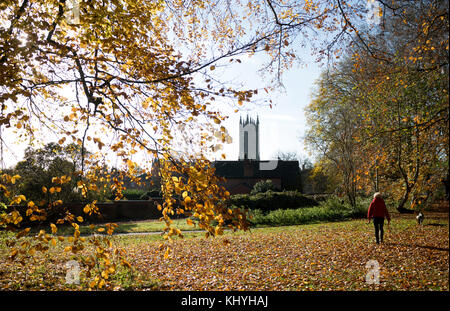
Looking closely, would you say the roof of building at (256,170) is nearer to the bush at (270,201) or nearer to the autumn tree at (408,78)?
the bush at (270,201)

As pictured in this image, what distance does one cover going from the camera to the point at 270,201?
1991 centimetres

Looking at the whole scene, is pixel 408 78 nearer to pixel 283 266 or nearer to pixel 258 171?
pixel 283 266

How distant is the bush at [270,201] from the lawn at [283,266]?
8.53 metres

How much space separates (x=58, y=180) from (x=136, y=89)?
2.08 metres

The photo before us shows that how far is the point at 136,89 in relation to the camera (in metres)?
5.44

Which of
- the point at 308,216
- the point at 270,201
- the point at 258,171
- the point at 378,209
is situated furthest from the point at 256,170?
the point at 378,209

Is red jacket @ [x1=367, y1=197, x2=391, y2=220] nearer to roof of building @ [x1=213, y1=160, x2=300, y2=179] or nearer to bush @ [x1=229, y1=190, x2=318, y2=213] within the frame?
bush @ [x1=229, y1=190, x2=318, y2=213]

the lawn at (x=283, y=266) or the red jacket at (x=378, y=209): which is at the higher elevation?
the red jacket at (x=378, y=209)

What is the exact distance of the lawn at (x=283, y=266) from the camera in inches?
227

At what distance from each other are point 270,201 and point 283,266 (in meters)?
12.8

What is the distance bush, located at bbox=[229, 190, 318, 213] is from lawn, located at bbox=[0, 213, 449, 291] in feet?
28.0

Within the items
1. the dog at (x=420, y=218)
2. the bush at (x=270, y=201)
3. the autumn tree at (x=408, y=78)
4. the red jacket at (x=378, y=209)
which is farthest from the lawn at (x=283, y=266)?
the bush at (x=270, y=201)

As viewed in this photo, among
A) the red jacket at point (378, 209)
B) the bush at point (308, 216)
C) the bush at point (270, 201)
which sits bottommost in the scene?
the bush at point (308, 216)

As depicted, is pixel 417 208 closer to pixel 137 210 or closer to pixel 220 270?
pixel 220 270
